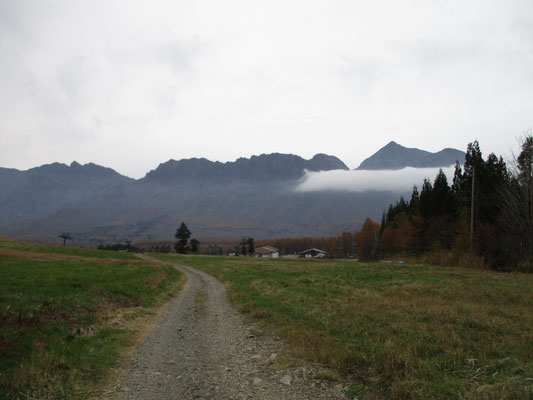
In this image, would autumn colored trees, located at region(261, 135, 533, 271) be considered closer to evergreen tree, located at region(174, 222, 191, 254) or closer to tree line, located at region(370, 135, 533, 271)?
tree line, located at region(370, 135, 533, 271)

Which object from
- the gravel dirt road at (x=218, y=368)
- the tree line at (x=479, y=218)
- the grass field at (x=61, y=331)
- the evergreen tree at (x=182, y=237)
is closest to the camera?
the gravel dirt road at (x=218, y=368)

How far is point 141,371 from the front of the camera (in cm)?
874

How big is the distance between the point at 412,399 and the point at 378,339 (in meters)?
3.63

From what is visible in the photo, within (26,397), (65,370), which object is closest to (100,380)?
(65,370)

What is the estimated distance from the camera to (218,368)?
29.2 ft

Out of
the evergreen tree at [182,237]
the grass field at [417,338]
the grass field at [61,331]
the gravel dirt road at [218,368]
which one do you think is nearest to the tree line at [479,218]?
the grass field at [417,338]

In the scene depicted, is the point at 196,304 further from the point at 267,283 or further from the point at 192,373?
the point at 192,373

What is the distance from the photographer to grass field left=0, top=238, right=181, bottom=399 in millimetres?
7445

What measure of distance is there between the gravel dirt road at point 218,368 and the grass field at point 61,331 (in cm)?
94

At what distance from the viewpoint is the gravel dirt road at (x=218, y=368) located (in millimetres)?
7285

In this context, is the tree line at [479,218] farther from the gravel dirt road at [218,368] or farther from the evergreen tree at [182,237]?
the evergreen tree at [182,237]

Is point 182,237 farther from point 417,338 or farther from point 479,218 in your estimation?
point 417,338

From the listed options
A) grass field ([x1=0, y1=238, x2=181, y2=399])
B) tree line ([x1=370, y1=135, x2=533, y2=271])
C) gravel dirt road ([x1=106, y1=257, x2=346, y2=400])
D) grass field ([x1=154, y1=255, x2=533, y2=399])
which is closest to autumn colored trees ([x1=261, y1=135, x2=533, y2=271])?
tree line ([x1=370, y1=135, x2=533, y2=271])

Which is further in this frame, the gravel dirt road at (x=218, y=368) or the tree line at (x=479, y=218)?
the tree line at (x=479, y=218)
